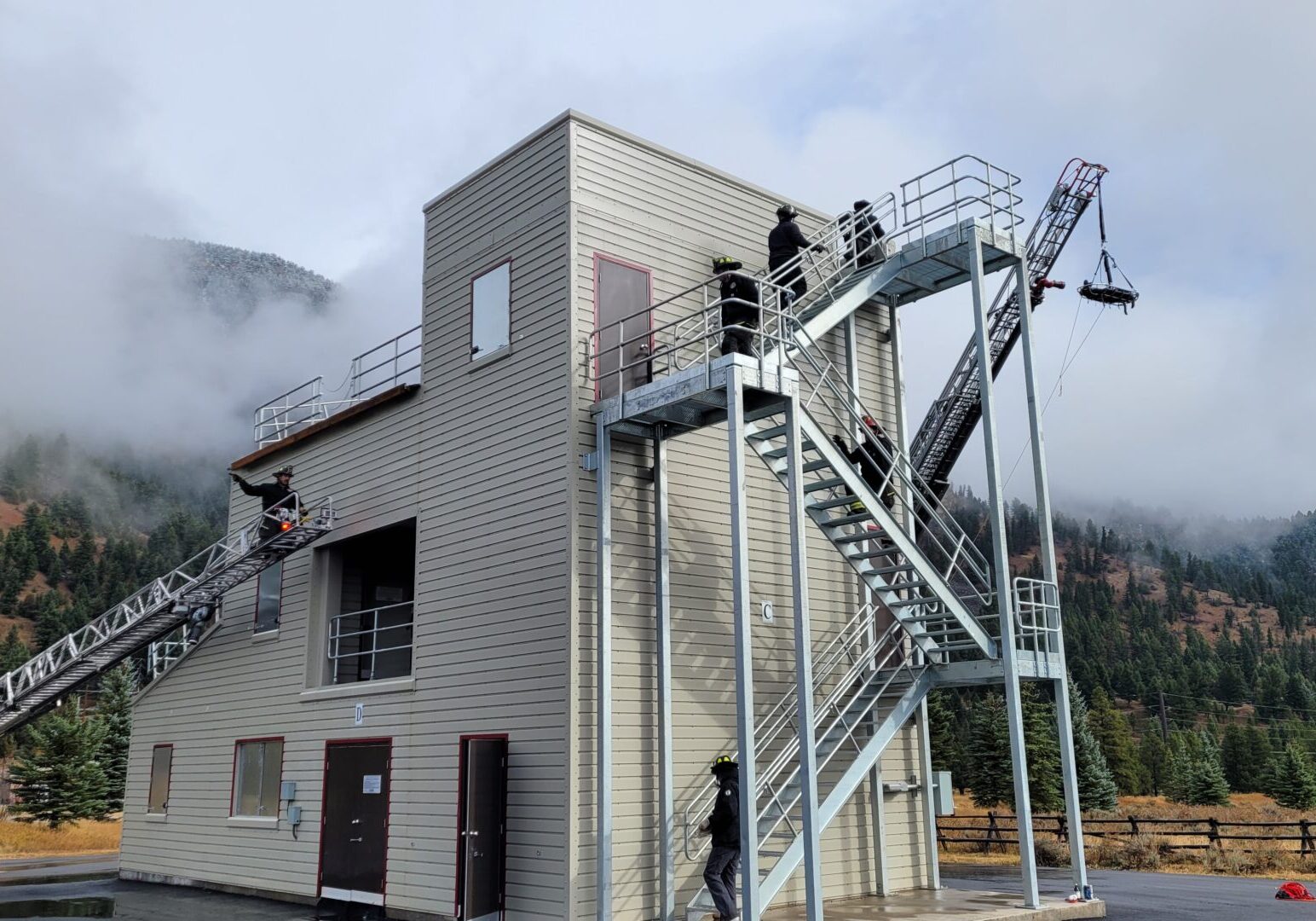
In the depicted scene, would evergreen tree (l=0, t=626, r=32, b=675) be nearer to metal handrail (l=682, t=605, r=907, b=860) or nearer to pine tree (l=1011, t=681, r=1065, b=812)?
pine tree (l=1011, t=681, r=1065, b=812)

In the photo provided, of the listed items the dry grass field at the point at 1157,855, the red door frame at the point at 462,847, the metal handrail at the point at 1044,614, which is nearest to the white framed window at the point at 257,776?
the red door frame at the point at 462,847

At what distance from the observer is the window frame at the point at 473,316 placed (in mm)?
15695

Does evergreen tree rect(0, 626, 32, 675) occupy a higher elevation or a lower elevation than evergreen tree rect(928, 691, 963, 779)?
higher

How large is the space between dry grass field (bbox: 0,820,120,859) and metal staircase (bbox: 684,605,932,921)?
25.5 m

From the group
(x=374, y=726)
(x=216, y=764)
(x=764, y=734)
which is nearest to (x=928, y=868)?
(x=764, y=734)

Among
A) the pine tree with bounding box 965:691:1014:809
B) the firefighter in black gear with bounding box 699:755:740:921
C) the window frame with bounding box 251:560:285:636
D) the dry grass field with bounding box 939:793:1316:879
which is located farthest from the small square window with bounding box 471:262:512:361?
the pine tree with bounding box 965:691:1014:809

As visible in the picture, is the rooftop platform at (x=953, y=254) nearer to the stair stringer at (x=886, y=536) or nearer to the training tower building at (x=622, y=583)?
the training tower building at (x=622, y=583)

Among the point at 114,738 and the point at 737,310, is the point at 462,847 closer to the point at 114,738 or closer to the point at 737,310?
the point at 737,310

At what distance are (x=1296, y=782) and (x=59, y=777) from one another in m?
50.7

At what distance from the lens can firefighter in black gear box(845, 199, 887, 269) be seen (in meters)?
15.9

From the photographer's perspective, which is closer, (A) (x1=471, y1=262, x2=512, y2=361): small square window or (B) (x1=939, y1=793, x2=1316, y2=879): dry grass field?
(A) (x1=471, y1=262, x2=512, y2=361): small square window

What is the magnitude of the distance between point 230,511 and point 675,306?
12049mm

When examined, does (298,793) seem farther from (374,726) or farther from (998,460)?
(998,460)

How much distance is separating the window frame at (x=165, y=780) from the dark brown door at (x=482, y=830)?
410 inches
